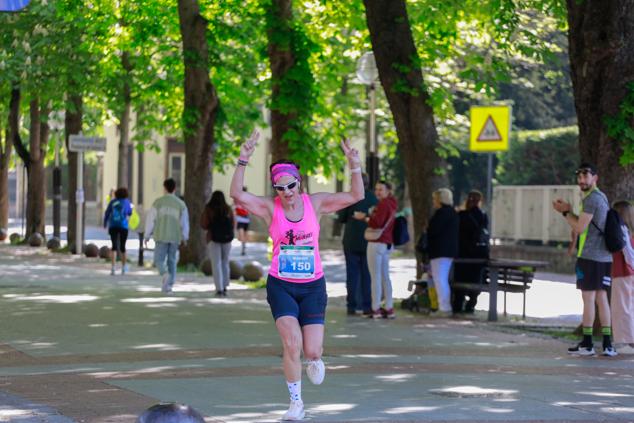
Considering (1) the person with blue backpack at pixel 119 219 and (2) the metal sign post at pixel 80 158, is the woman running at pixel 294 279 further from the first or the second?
(2) the metal sign post at pixel 80 158

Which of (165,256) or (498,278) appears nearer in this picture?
(498,278)

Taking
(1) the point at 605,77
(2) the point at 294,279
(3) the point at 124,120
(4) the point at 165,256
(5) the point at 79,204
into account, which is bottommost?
(4) the point at 165,256

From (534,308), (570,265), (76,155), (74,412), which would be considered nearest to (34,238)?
(76,155)

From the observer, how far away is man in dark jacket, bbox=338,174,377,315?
1920cm

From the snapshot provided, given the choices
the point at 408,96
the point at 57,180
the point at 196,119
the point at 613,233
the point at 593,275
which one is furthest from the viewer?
the point at 57,180

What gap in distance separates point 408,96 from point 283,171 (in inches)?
437

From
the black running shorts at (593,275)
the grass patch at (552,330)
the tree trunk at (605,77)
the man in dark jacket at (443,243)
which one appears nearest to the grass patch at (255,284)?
the man in dark jacket at (443,243)

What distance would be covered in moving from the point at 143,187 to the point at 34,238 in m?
30.8

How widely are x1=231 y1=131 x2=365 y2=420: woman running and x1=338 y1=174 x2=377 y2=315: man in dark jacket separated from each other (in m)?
9.11

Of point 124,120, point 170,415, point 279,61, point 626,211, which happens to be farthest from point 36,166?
point 170,415

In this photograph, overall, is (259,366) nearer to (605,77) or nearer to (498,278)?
(605,77)

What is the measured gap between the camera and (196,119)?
94.2 ft

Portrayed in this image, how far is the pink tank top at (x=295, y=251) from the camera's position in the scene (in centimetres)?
985

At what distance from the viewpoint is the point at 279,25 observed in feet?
79.5
